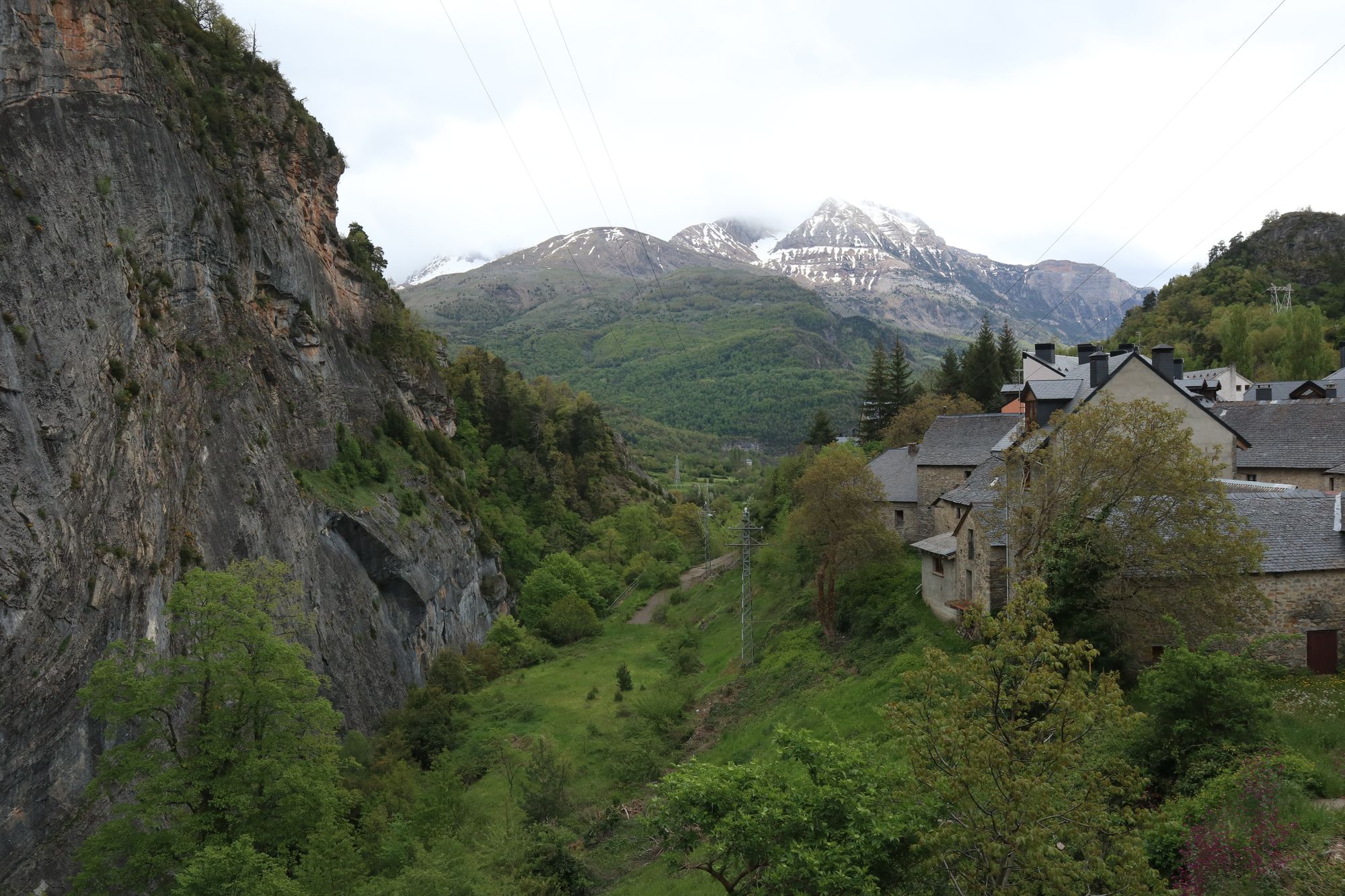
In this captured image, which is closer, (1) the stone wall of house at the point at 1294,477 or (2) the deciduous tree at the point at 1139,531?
(2) the deciduous tree at the point at 1139,531

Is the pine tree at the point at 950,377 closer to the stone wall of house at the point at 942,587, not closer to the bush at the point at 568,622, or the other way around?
the bush at the point at 568,622

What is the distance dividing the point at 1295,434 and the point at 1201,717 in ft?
95.1

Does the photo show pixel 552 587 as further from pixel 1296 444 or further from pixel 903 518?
pixel 1296 444

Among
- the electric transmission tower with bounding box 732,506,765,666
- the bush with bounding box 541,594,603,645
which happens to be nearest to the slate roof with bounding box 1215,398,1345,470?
the electric transmission tower with bounding box 732,506,765,666

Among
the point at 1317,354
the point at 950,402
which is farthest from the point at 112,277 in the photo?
the point at 1317,354

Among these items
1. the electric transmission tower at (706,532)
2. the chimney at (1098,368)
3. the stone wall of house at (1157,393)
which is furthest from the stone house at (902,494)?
the electric transmission tower at (706,532)

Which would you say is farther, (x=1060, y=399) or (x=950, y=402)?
(x=950, y=402)

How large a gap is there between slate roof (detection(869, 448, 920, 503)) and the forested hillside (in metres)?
52.9

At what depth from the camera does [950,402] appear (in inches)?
2302

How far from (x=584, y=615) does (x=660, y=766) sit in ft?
99.2

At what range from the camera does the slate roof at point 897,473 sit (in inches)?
1585

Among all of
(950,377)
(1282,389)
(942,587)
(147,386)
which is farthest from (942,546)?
(950,377)

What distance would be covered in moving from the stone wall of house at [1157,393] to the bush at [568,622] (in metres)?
42.3

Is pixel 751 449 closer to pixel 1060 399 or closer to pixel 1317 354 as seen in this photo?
pixel 1317 354
